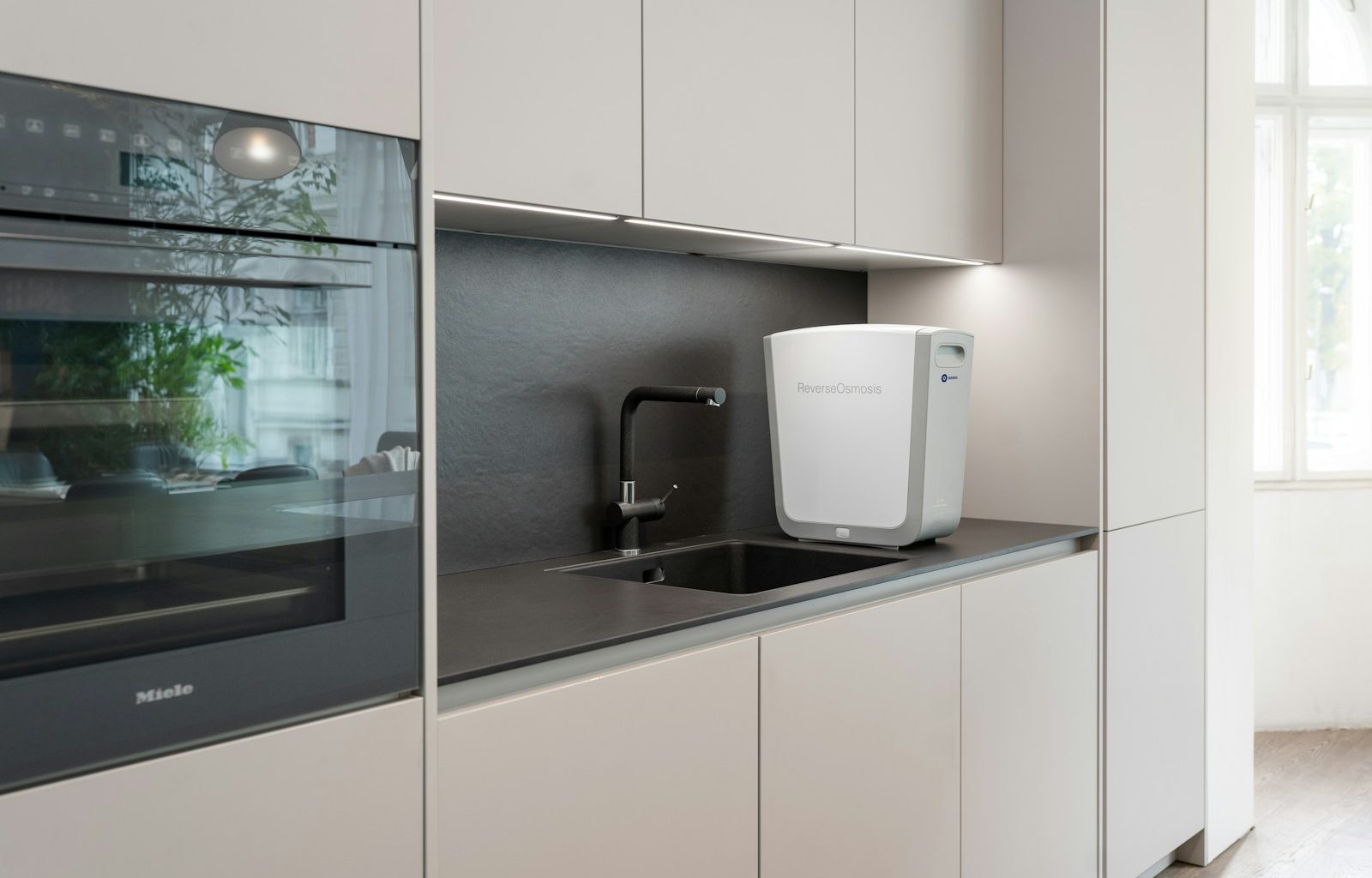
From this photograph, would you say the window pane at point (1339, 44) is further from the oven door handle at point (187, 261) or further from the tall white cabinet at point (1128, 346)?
the oven door handle at point (187, 261)

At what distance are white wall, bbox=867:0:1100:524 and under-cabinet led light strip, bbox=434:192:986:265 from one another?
0.15m

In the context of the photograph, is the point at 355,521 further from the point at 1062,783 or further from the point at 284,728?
the point at 1062,783

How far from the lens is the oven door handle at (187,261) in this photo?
0.94m

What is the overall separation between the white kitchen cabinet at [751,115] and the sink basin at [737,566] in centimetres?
63

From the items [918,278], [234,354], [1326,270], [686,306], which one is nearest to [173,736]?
[234,354]

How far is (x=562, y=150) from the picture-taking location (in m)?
1.74

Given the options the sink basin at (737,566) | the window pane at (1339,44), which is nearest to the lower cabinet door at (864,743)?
the sink basin at (737,566)

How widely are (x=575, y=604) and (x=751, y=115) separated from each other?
36.5 inches

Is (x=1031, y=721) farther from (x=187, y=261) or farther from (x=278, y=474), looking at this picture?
(x=187, y=261)

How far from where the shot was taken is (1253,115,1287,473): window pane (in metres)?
4.36

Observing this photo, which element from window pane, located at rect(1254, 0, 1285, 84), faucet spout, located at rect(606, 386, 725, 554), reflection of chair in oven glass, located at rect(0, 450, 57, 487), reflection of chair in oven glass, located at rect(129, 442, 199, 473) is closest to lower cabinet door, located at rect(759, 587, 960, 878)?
faucet spout, located at rect(606, 386, 725, 554)

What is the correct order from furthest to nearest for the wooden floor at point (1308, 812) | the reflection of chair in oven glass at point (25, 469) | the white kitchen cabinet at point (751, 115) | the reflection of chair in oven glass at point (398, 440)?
the wooden floor at point (1308, 812)
the white kitchen cabinet at point (751, 115)
the reflection of chair in oven glass at point (398, 440)
the reflection of chair in oven glass at point (25, 469)

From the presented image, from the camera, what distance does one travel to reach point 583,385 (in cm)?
226

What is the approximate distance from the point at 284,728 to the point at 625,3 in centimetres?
123
